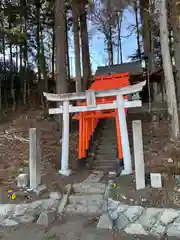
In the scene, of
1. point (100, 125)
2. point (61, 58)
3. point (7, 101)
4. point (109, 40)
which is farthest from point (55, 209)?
point (109, 40)

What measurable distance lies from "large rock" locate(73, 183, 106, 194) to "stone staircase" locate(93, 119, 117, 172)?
111 centimetres

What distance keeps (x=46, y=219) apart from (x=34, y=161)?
1.27m

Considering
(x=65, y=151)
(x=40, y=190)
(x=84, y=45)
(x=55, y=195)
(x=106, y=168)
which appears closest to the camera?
(x=55, y=195)

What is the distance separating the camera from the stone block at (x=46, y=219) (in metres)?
4.25

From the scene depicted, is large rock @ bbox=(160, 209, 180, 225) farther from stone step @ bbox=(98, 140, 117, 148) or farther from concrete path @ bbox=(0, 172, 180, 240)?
stone step @ bbox=(98, 140, 117, 148)

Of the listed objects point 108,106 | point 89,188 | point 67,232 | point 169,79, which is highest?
point 169,79

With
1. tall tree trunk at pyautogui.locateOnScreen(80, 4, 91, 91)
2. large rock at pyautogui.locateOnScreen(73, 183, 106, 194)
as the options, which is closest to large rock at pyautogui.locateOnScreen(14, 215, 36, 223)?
large rock at pyautogui.locateOnScreen(73, 183, 106, 194)

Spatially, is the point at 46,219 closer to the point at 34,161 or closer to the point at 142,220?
the point at 34,161

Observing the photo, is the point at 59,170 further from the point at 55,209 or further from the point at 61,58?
the point at 61,58

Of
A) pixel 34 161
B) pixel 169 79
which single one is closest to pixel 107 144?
pixel 169 79

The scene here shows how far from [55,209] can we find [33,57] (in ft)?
42.5

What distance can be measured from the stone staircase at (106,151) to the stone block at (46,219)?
2.10m

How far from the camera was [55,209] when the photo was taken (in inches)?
182

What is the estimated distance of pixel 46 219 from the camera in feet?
14.1
